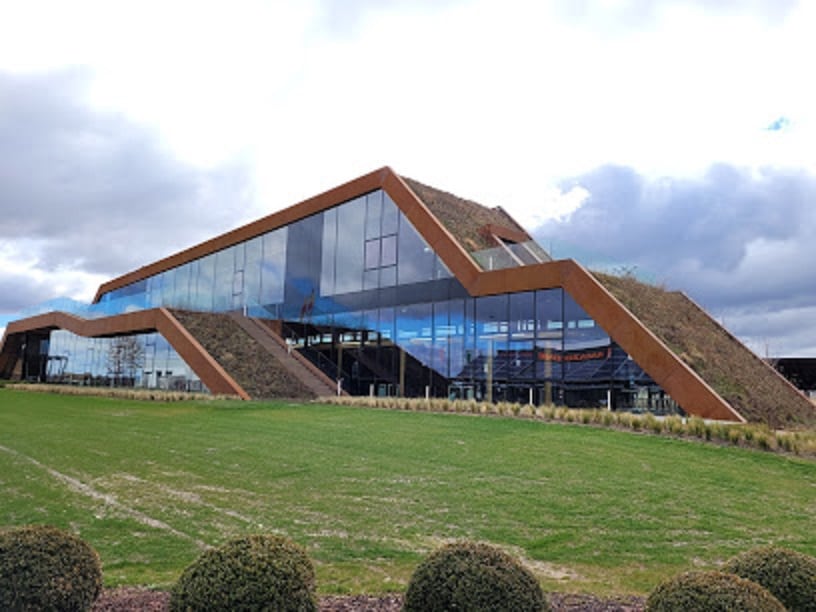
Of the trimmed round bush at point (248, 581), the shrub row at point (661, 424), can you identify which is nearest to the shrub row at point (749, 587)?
the trimmed round bush at point (248, 581)

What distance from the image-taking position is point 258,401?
29.2 m

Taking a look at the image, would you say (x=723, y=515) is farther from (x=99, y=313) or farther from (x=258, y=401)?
(x=99, y=313)

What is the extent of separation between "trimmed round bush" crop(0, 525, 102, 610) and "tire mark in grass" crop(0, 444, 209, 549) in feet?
9.21

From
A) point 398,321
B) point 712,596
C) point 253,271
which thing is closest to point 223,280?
point 253,271

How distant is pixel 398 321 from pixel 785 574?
25583 mm

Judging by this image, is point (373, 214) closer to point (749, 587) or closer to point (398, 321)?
point (398, 321)

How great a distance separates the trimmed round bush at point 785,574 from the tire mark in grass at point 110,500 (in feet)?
18.1

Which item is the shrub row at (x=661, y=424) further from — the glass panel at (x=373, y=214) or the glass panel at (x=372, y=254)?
the glass panel at (x=373, y=214)

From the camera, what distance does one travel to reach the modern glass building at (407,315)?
2230cm

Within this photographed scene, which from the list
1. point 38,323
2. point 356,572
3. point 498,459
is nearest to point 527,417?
point 498,459

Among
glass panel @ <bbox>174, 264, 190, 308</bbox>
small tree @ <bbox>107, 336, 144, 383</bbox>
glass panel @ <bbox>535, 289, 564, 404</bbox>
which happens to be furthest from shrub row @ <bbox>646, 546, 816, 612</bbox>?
glass panel @ <bbox>174, 264, 190, 308</bbox>

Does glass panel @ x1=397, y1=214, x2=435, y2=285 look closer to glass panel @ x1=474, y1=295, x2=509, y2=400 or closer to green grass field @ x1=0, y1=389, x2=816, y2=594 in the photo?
glass panel @ x1=474, y1=295, x2=509, y2=400

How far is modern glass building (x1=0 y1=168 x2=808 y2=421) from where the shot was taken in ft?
73.2

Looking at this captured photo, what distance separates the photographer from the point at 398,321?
30062 millimetres
